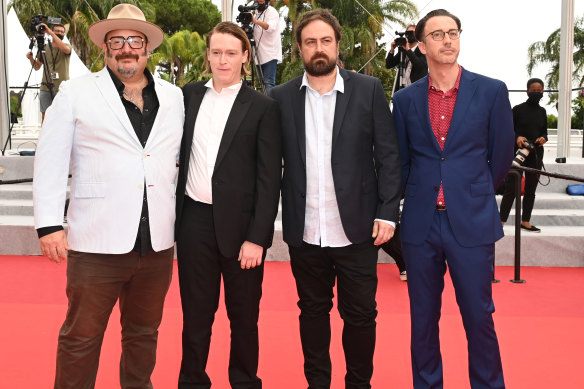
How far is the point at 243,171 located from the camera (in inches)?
107

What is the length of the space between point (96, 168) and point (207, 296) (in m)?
0.76

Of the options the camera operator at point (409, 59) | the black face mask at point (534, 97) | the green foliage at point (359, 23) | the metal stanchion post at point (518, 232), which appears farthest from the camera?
the green foliage at point (359, 23)

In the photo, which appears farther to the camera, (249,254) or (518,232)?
(518,232)

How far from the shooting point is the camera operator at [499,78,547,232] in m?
6.45

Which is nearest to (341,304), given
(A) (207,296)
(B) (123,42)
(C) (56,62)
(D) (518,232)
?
(A) (207,296)

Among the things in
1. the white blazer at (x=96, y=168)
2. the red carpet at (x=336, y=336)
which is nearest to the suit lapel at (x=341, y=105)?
the white blazer at (x=96, y=168)

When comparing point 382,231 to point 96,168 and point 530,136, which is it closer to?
point 96,168

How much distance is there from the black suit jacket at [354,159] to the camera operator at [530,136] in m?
4.02

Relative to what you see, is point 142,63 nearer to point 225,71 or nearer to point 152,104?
point 152,104

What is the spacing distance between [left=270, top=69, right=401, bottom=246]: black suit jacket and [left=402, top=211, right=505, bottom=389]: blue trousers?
0.23 meters

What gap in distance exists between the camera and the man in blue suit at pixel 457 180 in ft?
8.61

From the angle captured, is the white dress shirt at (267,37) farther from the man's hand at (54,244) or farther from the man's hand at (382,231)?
the man's hand at (54,244)

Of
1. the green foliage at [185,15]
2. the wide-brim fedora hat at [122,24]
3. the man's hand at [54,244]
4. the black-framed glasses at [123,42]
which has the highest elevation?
the green foliage at [185,15]

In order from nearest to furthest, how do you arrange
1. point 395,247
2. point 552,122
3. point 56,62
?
point 395,247
point 56,62
point 552,122
